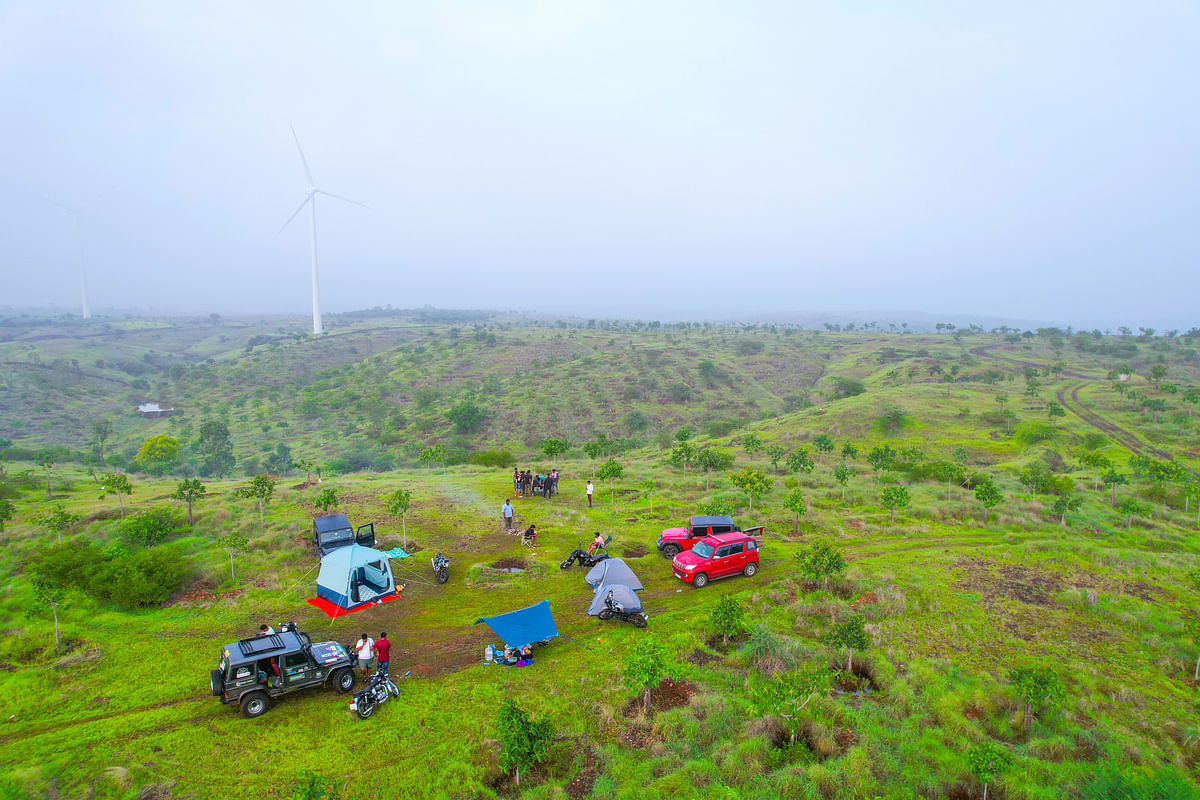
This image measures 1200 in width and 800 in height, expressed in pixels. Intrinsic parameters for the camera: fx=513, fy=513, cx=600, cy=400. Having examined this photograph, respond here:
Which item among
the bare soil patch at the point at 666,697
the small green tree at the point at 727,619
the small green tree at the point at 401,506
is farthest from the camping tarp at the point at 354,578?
the small green tree at the point at 727,619

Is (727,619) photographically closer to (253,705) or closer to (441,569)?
(441,569)

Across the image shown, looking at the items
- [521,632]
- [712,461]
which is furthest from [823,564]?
[712,461]

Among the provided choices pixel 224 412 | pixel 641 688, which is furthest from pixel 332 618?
pixel 224 412

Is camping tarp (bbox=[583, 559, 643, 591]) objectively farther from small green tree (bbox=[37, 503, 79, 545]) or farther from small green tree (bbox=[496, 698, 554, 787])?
small green tree (bbox=[37, 503, 79, 545])

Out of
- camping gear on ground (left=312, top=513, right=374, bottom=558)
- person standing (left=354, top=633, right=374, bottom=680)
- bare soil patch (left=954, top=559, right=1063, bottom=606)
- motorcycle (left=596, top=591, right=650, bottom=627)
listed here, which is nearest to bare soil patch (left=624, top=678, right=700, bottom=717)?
motorcycle (left=596, top=591, right=650, bottom=627)

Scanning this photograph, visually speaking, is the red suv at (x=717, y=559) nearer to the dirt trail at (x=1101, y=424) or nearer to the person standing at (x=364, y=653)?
the person standing at (x=364, y=653)

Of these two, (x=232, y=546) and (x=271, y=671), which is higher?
(x=271, y=671)

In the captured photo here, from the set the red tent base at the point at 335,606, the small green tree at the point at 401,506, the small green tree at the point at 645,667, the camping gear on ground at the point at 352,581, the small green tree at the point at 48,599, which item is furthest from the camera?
the small green tree at the point at 401,506
